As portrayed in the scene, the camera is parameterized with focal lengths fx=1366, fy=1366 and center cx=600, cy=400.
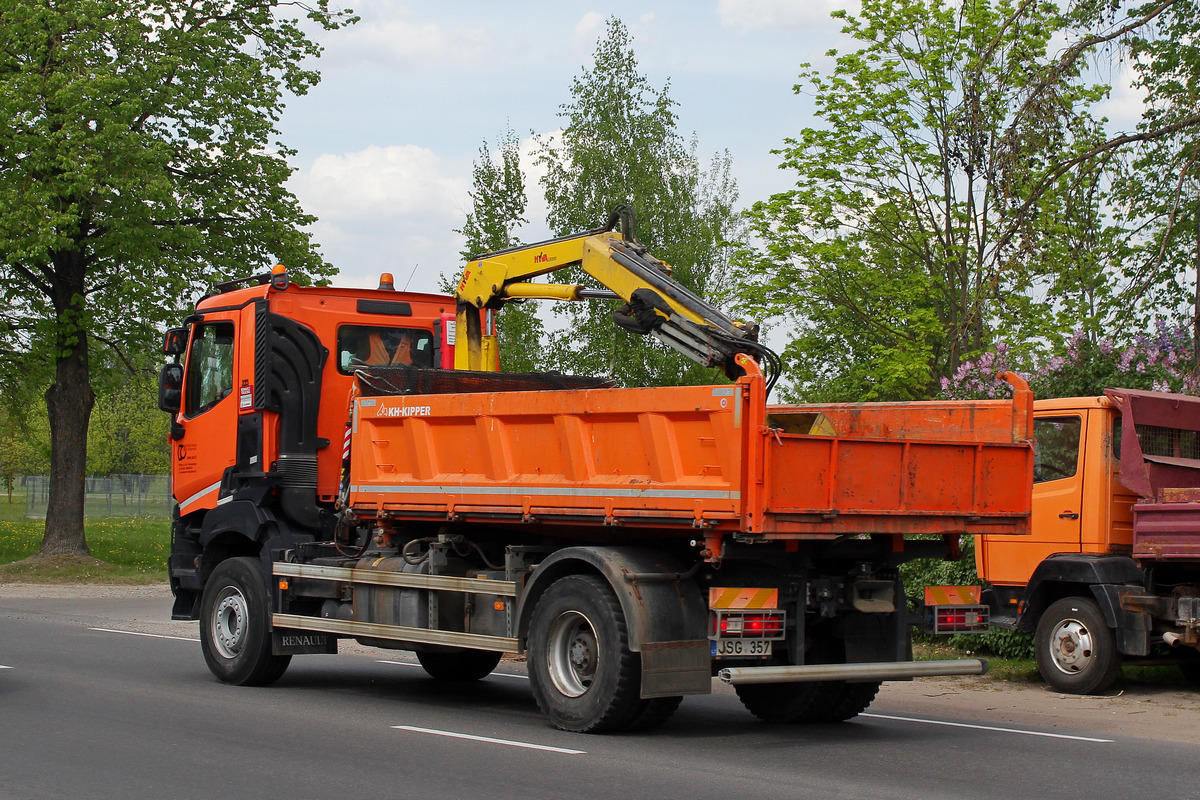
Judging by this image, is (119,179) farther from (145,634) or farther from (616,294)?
(616,294)

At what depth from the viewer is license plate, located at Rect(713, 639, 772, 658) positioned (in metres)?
8.36

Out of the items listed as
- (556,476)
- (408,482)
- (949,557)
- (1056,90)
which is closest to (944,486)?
(949,557)

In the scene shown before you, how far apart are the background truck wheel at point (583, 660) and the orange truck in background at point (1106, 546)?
4991 mm

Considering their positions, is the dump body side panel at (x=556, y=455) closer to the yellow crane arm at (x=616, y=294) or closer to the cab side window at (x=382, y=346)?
the yellow crane arm at (x=616, y=294)

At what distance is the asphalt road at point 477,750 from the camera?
7.13 meters

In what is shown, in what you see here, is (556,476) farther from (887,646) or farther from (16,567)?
(16,567)

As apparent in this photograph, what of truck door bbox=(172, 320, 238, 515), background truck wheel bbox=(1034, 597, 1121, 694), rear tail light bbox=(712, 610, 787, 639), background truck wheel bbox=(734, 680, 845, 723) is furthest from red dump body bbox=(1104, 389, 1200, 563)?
truck door bbox=(172, 320, 238, 515)

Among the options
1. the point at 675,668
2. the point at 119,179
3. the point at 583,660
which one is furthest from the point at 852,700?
the point at 119,179

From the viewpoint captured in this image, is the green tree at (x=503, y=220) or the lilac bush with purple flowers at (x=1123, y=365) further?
the green tree at (x=503, y=220)

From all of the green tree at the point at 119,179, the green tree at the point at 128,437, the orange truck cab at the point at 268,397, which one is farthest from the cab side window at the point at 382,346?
the green tree at the point at 128,437

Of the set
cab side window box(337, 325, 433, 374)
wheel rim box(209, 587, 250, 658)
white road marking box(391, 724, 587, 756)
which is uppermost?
cab side window box(337, 325, 433, 374)

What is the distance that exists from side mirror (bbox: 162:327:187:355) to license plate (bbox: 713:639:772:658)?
666 cm

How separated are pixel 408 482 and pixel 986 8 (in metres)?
18.4

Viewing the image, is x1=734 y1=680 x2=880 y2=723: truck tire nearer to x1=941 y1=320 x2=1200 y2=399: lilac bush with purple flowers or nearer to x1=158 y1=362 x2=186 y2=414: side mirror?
x1=158 y1=362 x2=186 y2=414: side mirror
